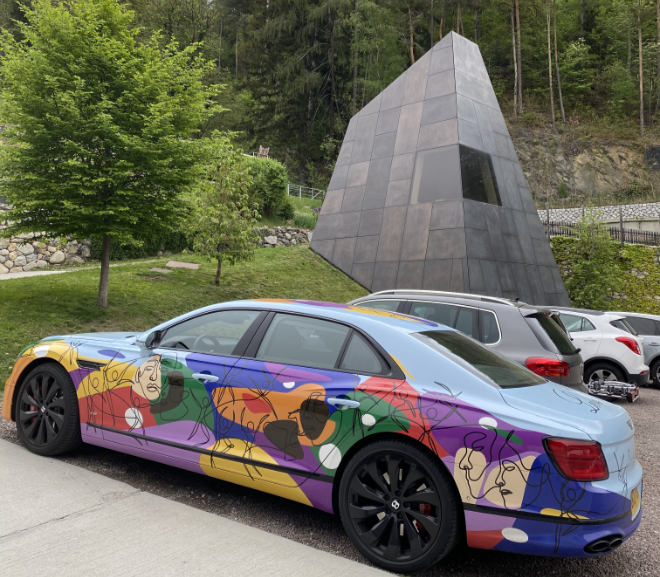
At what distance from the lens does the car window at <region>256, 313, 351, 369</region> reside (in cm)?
354

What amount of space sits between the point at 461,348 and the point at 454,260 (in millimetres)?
13321

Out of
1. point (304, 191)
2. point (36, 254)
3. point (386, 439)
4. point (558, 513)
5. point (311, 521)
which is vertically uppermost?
point (304, 191)

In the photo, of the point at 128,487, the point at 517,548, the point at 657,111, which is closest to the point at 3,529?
the point at 128,487

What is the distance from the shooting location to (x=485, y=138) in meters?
18.8

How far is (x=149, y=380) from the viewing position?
4039 mm

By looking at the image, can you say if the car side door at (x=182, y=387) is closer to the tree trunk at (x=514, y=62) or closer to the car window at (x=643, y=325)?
the car window at (x=643, y=325)

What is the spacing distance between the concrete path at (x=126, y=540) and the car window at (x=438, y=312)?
12.4ft

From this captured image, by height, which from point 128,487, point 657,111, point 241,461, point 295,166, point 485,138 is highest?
point 657,111

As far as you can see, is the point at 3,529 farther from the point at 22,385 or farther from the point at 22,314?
the point at 22,314

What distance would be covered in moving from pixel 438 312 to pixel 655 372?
7858 mm

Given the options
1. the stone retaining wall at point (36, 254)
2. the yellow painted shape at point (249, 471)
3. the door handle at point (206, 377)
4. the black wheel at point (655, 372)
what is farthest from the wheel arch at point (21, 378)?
the stone retaining wall at point (36, 254)

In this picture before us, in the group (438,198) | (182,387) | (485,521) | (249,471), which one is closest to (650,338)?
(438,198)

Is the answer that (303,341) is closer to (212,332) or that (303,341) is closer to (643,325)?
(212,332)

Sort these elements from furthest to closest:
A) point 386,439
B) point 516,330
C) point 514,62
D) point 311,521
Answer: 1. point 514,62
2. point 516,330
3. point 311,521
4. point 386,439
